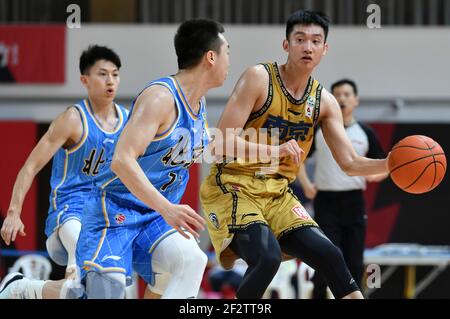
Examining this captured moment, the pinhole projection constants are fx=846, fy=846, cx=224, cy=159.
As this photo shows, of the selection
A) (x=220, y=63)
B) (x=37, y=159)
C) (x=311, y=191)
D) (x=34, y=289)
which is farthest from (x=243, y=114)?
(x=311, y=191)

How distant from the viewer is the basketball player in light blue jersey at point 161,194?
462 centimetres

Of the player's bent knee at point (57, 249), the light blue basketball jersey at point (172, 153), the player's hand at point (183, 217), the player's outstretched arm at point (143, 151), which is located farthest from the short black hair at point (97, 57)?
the player's hand at point (183, 217)

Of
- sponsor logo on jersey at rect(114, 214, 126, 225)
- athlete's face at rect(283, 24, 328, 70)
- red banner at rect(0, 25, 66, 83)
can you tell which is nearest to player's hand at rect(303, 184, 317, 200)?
athlete's face at rect(283, 24, 328, 70)

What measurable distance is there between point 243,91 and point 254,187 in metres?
0.60

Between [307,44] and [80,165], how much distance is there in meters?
2.01

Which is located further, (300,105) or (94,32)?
(94,32)

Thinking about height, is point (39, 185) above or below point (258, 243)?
below

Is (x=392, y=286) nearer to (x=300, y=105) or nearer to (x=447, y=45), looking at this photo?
(x=447, y=45)

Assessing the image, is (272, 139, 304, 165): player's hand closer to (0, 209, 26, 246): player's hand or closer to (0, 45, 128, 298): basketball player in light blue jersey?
(0, 45, 128, 298): basketball player in light blue jersey

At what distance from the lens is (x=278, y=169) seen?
17.5ft

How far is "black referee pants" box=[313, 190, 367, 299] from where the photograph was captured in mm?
7172

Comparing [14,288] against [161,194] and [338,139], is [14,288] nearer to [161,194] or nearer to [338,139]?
[161,194]

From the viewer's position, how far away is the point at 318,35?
521 cm
